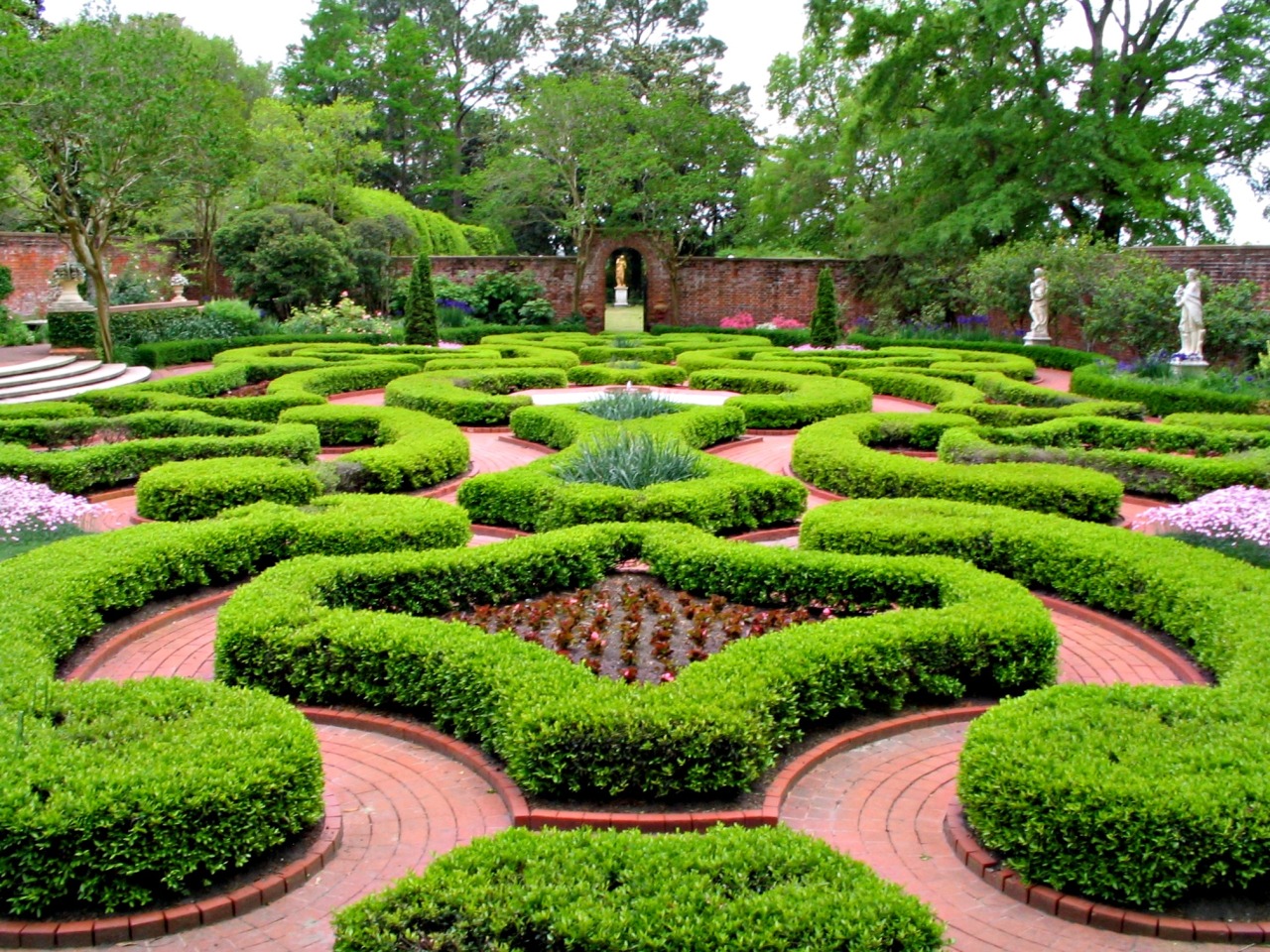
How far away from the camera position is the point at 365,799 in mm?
4602

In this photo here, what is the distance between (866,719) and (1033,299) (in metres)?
17.7

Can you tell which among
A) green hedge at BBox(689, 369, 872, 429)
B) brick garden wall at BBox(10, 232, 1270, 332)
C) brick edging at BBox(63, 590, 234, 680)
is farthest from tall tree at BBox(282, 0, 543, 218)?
brick edging at BBox(63, 590, 234, 680)

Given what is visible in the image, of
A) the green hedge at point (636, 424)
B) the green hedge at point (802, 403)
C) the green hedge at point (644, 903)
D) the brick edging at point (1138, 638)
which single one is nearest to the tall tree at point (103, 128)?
the green hedge at point (636, 424)

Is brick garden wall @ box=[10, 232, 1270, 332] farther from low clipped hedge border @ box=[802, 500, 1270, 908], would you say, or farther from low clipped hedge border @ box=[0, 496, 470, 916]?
low clipped hedge border @ box=[0, 496, 470, 916]

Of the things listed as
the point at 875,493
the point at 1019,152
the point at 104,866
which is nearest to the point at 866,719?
the point at 104,866

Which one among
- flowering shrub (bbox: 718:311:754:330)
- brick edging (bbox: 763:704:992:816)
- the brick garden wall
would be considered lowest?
brick edging (bbox: 763:704:992:816)

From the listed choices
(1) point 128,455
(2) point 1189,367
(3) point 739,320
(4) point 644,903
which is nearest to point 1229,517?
(4) point 644,903

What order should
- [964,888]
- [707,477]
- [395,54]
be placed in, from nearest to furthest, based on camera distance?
1. [964,888]
2. [707,477]
3. [395,54]

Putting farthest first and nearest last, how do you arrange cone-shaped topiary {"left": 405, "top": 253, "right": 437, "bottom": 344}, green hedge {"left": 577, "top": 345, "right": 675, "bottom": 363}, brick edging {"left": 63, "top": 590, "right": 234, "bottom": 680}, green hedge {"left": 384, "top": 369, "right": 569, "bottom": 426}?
cone-shaped topiary {"left": 405, "top": 253, "right": 437, "bottom": 344} < green hedge {"left": 577, "top": 345, "right": 675, "bottom": 363} < green hedge {"left": 384, "top": 369, "right": 569, "bottom": 426} < brick edging {"left": 63, "top": 590, "right": 234, "bottom": 680}

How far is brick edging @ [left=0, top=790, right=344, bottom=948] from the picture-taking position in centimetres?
351

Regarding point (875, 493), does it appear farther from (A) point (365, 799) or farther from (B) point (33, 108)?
(B) point (33, 108)

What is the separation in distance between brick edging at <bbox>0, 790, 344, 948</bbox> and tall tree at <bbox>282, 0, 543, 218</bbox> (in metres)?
38.0

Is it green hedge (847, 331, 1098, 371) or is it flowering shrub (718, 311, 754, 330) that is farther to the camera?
flowering shrub (718, 311, 754, 330)

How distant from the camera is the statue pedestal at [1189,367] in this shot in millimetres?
15906
